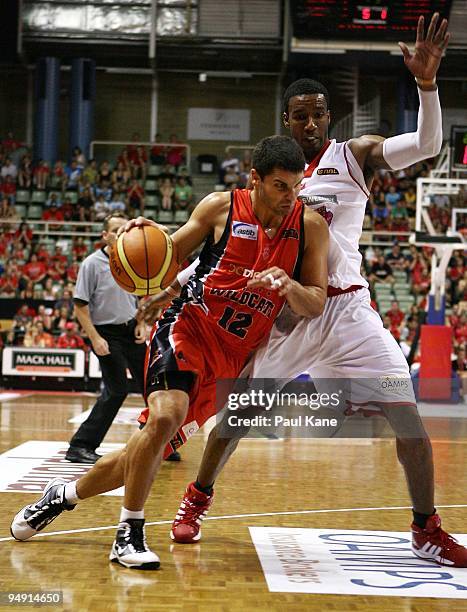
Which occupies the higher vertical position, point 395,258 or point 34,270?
point 395,258

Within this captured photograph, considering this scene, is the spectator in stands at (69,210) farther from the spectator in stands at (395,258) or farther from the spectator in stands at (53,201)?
the spectator in stands at (395,258)

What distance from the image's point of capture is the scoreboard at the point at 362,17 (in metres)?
18.8

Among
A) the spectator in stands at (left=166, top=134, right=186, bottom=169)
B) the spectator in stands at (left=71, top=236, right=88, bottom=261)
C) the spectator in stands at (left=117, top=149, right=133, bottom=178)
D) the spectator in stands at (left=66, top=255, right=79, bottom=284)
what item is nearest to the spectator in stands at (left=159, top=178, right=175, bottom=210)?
the spectator in stands at (left=117, top=149, right=133, bottom=178)

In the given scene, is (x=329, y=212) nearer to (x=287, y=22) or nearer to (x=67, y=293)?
(x=67, y=293)

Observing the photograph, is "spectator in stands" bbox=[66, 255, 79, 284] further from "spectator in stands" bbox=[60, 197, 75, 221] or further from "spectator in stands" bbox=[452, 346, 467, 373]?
"spectator in stands" bbox=[452, 346, 467, 373]

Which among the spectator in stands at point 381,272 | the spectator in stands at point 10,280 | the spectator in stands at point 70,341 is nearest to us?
the spectator in stands at point 70,341

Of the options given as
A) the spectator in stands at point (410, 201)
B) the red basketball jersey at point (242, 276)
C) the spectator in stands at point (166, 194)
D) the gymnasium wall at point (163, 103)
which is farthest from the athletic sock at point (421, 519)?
the gymnasium wall at point (163, 103)

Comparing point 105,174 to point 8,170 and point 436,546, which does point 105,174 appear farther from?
point 436,546

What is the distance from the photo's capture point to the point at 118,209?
2145 cm

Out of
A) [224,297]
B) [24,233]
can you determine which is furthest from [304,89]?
[24,233]

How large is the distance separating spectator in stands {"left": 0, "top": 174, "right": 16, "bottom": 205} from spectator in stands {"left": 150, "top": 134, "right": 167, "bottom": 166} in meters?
3.85

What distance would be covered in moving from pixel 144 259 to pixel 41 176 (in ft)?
65.5

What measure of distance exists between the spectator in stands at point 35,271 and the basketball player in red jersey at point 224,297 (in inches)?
592

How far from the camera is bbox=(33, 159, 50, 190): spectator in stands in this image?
23.0 meters
